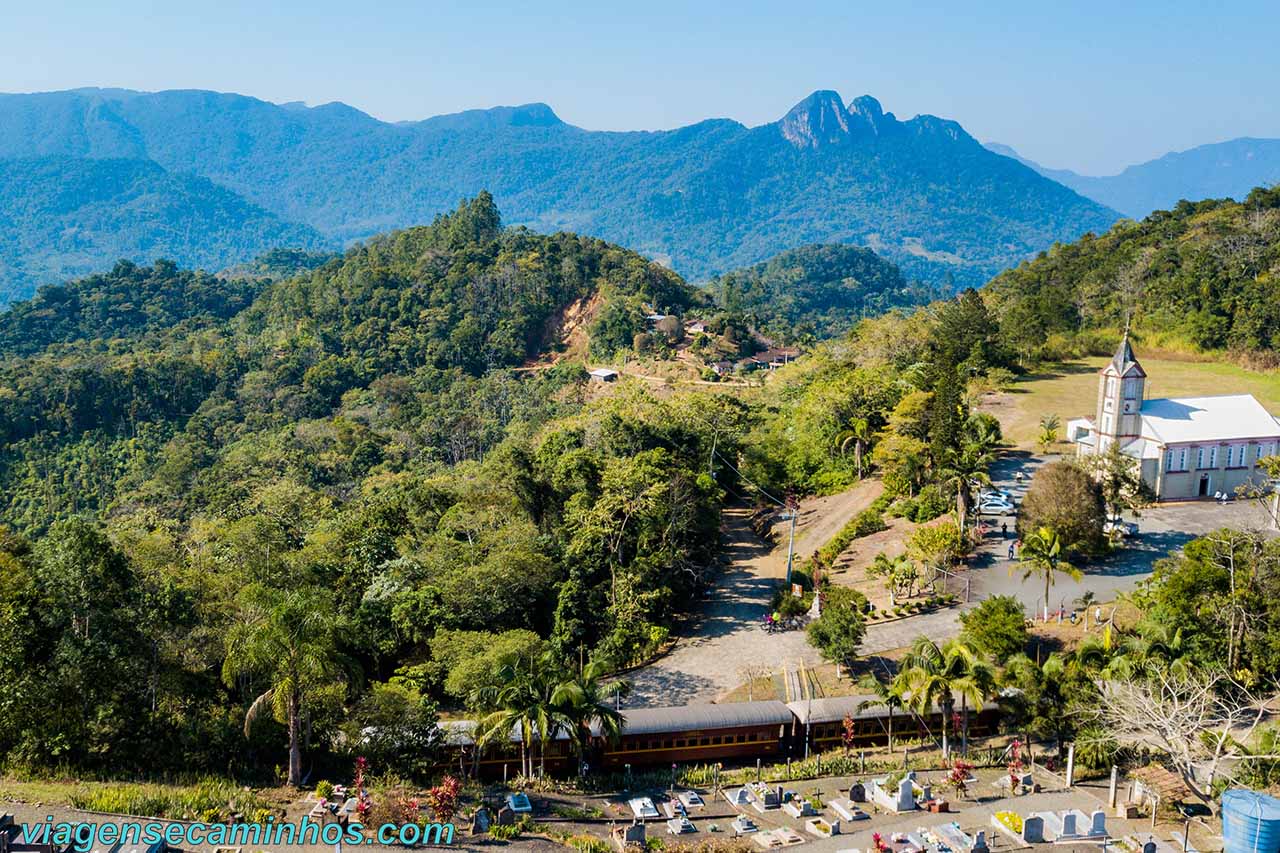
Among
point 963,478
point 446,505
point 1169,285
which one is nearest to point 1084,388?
point 1169,285

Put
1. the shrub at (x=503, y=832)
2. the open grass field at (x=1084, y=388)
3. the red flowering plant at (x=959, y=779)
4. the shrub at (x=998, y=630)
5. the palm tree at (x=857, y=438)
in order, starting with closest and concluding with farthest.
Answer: the shrub at (x=503, y=832), the red flowering plant at (x=959, y=779), the shrub at (x=998, y=630), the palm tree at (x=857, y=438), the open grass field at (x=1084, y=388)

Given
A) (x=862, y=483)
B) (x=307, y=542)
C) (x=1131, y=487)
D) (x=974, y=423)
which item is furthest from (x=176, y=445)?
(x=1131, y=487)

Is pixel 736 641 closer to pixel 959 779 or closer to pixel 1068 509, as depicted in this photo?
pixel 959 779

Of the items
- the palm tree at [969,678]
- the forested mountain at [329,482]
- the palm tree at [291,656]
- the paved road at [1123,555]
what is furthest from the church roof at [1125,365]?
the palm tree at [291,656]

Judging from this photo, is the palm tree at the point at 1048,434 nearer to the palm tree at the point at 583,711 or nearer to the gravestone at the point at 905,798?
the gravestone at the point at 905,798

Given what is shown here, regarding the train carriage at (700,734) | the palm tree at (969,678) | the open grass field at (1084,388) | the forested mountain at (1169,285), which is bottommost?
the train carriage at (700,734)

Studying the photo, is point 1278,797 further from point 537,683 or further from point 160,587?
point 160,587
